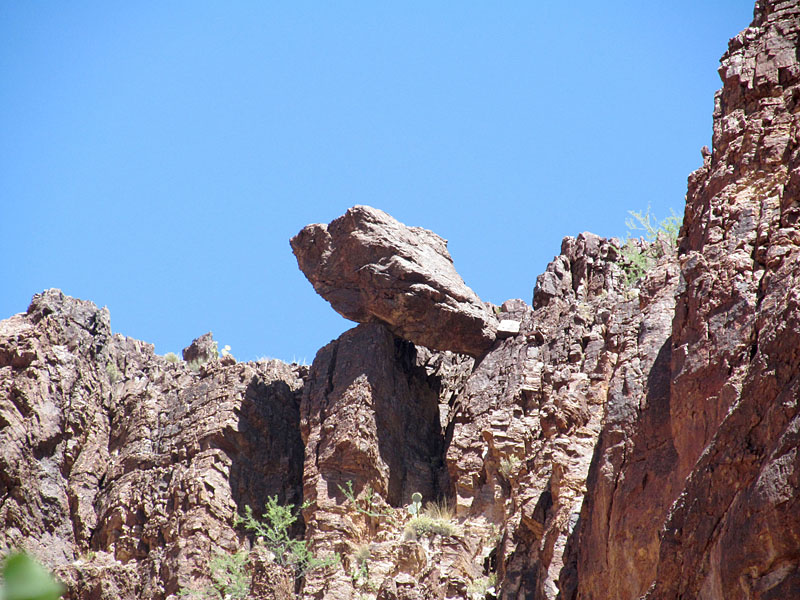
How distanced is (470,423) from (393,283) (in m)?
4.31

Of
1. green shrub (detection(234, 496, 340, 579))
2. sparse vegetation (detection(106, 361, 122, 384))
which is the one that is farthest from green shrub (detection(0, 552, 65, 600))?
sparse vegetation (detection(106, 361, 122, 384))

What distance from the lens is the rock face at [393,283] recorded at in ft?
79.7

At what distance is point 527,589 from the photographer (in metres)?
15.4

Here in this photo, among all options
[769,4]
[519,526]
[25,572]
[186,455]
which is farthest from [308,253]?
[25,572]

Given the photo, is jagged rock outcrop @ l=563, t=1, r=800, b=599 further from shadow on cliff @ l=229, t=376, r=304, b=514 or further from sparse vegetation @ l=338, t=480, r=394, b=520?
shadow on cliff @ l=229, t=376, r=304, b=514

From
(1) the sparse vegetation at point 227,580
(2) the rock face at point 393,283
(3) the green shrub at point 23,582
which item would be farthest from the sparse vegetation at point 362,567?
(3) the green shrub at point 23,582

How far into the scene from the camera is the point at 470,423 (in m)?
21.9

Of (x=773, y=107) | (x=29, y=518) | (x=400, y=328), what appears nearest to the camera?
(x=773, y=107)

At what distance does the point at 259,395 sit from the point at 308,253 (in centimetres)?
397

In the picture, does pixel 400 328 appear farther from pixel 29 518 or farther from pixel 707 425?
pixel 707 425

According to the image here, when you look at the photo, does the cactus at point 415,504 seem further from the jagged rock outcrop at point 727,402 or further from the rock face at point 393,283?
the jagged rock outcrop at point 727,402

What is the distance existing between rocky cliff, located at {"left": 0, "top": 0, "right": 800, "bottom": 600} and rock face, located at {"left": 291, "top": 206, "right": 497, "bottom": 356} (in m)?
0.06

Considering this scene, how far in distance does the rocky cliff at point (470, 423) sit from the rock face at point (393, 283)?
0.06 meters

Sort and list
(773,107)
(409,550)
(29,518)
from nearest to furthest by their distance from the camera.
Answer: (773,107) < (409,550) < (29,518)
